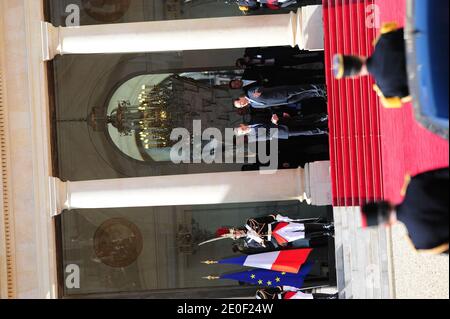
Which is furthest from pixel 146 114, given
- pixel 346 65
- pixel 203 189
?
pixel 346 65

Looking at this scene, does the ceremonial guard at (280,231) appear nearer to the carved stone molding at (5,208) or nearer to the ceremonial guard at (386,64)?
the carved stone molding at (5,208)

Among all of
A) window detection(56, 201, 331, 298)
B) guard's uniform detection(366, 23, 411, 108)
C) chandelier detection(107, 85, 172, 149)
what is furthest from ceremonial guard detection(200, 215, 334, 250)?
guard's uniform detection(366, 23, 411, 108)

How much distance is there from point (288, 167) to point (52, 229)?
4498 mm

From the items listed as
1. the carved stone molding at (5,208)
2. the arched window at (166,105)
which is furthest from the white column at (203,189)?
the arched window at (166,105)

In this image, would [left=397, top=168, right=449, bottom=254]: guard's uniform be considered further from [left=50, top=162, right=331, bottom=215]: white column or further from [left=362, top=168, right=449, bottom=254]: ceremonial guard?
[left=50, top=162, right=331, bottom=215]: white column

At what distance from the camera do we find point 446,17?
5984 mm

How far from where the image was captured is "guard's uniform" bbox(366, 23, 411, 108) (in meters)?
6.76

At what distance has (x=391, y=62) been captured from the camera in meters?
6.79

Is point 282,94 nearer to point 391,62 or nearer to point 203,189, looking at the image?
point 203,189

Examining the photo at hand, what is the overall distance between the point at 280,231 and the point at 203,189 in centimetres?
188

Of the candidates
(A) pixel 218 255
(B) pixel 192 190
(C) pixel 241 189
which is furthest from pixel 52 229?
(A) pixel 218 255

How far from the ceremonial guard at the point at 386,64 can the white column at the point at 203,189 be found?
405 cm

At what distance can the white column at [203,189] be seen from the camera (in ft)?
35.6

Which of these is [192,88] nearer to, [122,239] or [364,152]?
[122,239]
